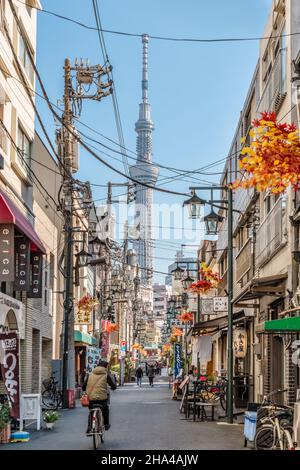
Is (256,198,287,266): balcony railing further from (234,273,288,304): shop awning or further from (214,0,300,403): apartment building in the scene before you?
(234,273,288,304): shop awning

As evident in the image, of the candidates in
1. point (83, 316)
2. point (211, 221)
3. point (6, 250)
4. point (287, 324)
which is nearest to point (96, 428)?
point (287, 324)

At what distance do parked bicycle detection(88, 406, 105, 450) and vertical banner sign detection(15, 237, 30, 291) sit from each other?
8441 millimetres

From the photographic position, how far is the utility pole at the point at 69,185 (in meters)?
31.0

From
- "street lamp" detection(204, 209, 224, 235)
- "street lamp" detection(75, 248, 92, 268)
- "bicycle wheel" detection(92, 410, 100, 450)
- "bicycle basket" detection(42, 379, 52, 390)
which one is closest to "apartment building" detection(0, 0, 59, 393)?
"bicycle basket" detection(42, 379, 52, 390)

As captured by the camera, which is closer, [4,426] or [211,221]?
[4,426]

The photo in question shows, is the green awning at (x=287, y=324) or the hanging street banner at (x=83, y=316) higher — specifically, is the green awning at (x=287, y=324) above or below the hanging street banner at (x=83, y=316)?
below

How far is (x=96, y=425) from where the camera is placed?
1647cm

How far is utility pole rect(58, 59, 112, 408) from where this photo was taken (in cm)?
3102

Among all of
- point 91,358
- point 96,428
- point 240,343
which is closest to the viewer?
point 96,428

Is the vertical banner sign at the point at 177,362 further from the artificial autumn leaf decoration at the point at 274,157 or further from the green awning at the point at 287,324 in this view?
the artificial autumn leaf decoration at the point at 274,157

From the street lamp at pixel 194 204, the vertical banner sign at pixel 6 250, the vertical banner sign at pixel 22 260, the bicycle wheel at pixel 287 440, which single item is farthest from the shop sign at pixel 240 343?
the bicycle wheel at pixel 287 440

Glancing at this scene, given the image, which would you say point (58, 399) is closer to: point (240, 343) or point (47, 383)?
point (47, 383)

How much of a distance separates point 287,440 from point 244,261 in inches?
771

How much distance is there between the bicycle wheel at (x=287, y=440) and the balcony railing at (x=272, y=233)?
8350 millimetres
